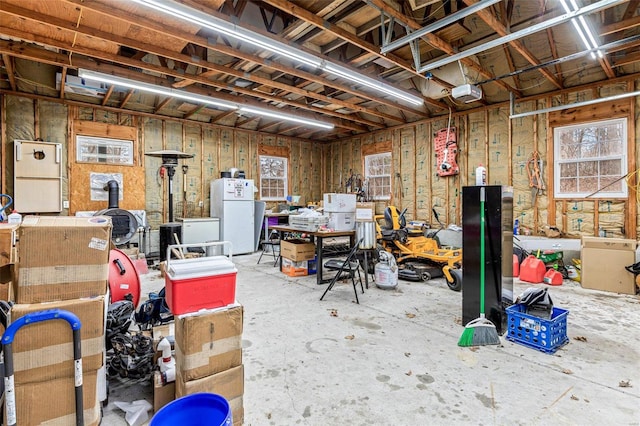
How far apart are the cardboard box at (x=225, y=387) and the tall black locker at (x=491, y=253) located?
2363mm

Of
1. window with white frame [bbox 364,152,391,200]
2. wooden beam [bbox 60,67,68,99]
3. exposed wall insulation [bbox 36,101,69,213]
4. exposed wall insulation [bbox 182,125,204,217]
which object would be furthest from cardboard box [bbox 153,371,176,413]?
window with white frame [bbox 364,152,391,200]

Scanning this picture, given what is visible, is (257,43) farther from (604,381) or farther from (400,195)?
(400,195)

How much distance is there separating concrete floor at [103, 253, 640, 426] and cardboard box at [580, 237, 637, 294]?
1.86ft

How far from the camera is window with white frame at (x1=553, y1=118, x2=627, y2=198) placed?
5.48 metres

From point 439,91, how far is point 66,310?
627 centimetres

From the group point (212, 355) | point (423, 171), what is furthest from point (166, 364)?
point (423, 171)

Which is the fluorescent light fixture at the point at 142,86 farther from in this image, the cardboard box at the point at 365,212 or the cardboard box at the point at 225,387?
the cardboard box at the point at 225,387

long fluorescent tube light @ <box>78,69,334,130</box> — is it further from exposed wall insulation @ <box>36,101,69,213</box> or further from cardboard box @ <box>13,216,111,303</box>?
cardboard box @ <box>13,216,111,303</box>

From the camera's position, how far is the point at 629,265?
14.8 ft

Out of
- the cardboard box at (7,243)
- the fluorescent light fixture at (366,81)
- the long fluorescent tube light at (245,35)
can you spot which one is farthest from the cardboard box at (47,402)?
the fluorescent light fixture at (366,81)

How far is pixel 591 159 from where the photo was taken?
5.73 metres

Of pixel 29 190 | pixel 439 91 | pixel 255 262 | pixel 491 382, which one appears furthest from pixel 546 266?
pixel 29 190

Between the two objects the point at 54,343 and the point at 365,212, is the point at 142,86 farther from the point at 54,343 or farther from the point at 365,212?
the point at 54,343

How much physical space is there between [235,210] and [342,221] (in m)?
3.55
